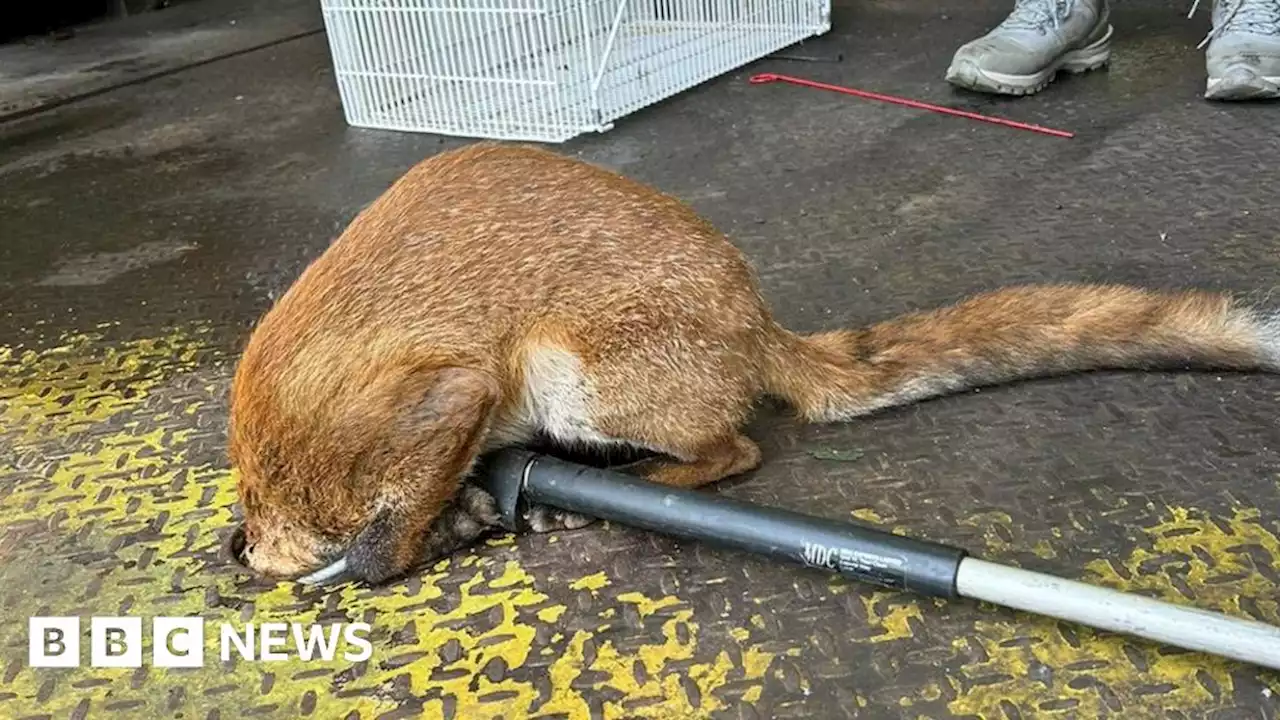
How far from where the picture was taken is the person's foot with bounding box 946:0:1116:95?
3936 millimetres

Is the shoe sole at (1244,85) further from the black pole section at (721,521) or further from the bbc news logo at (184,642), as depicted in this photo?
the bbc news logo at (184,642)

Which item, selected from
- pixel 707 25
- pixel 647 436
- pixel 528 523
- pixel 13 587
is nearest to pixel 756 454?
pixel 647 436

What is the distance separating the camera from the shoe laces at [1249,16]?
3670mm

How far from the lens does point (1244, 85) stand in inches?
139

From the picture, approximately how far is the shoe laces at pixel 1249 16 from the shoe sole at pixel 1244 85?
0.72 ft

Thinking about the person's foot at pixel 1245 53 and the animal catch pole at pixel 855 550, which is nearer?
the animal catch pole at pixel 855 550

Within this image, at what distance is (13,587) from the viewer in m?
2.03

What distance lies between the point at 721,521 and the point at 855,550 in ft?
0.75

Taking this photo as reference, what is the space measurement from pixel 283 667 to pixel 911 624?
3.29 feet

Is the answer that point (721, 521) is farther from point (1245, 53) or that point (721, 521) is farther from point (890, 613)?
point (1245, 53)

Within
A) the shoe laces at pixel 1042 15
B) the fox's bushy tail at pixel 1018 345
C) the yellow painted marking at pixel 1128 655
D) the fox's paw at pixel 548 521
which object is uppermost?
the shoe laces at pixel 1042 15

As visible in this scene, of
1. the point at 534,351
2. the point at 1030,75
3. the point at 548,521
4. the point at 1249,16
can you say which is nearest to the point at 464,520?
the point at 548,521

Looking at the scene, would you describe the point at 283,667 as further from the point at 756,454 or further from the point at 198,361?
the point at 198,361

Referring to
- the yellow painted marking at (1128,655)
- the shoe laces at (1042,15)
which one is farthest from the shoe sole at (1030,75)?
the yellow painted marking at (1128,655)
